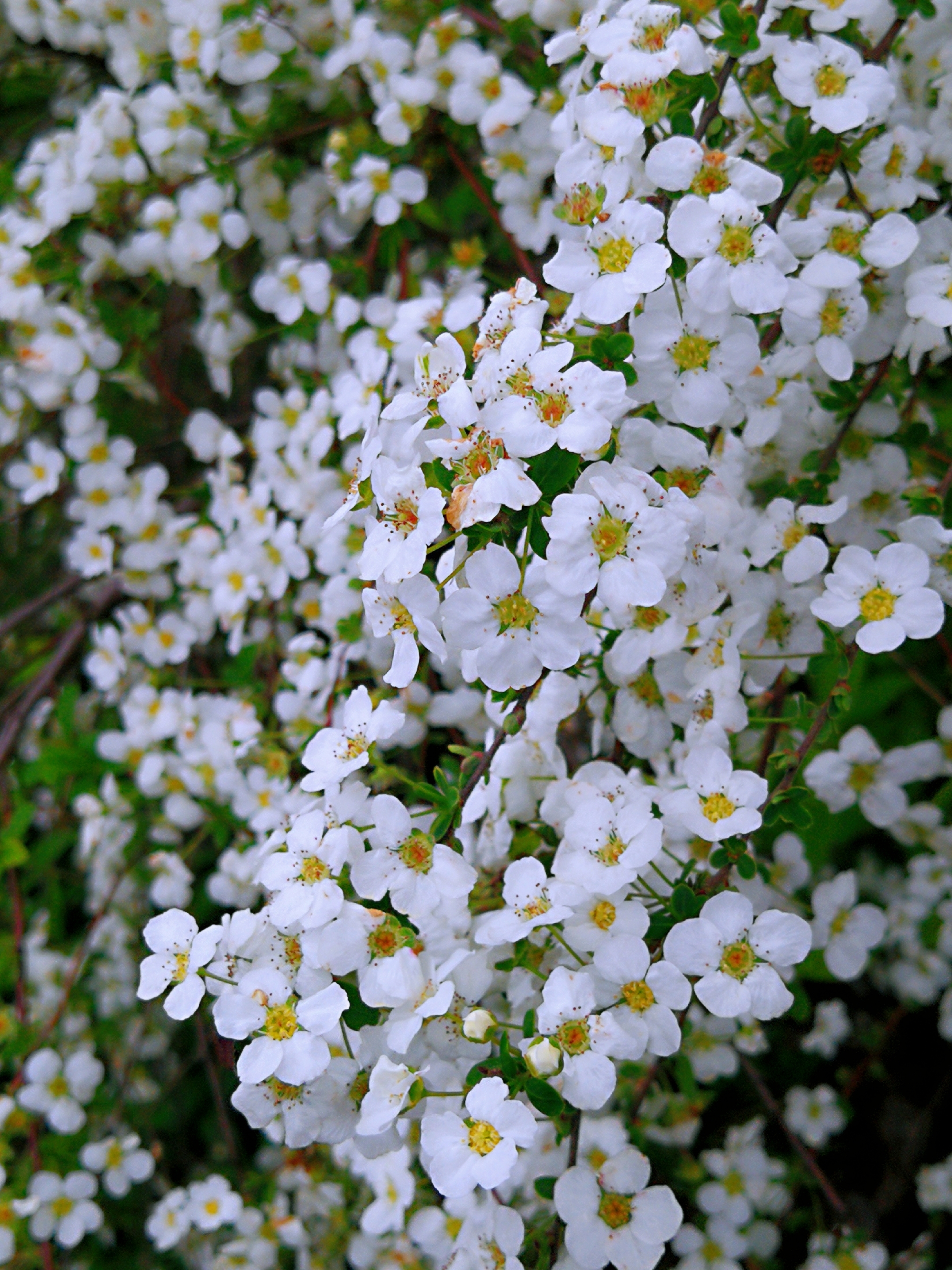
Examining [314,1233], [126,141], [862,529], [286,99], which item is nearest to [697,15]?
[862,529]

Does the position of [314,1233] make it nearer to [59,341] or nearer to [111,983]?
[111,983]

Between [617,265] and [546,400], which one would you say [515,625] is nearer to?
[546,400]

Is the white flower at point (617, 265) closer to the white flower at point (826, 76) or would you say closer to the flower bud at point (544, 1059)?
the white flower at point (826, 76)

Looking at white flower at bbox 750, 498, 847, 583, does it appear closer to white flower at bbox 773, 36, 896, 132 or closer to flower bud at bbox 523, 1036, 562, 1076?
white flower at bbox 773, 36, 896, 132

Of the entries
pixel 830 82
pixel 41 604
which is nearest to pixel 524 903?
pixel 830 82

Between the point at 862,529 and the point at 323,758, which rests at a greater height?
the point at 323,758

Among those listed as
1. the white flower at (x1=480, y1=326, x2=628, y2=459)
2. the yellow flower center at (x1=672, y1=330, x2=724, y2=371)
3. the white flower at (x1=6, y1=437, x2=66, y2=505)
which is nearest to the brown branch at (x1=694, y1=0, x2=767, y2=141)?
the yellow flower center at (x1=672, y1=330, x2=724, y2=371)

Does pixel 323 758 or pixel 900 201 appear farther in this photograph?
pixel 900 201

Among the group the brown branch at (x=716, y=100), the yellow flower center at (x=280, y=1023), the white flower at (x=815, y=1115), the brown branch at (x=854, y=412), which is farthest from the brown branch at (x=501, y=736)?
the white flower at (x=815, y=1115)
